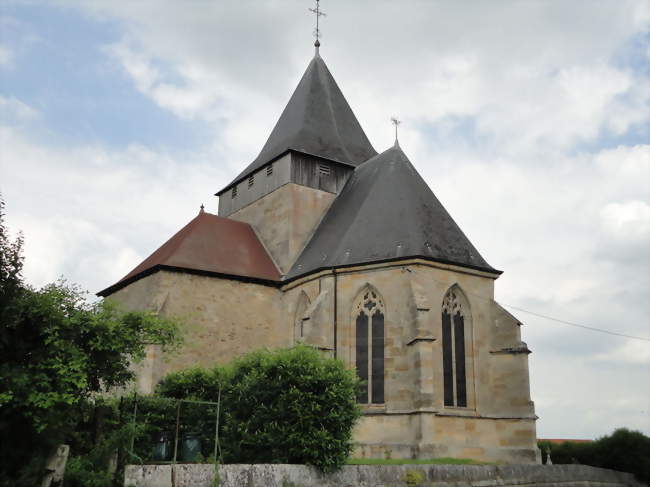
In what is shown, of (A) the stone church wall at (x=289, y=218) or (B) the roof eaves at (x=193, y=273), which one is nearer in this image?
(B) the roof eaves at (x=193, y=273)

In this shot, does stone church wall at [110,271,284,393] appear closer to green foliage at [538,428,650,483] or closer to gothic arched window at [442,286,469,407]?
gothic arched window at [442,286,469,407]

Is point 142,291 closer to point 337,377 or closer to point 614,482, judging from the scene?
point 337,377

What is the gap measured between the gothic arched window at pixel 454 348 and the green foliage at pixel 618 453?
5.33 m

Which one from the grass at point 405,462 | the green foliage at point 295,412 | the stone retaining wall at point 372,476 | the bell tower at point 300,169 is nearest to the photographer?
the stone retaining wall at point 372,476

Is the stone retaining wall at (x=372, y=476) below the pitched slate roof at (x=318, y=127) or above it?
below

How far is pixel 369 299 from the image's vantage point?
21.5m

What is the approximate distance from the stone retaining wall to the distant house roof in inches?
462

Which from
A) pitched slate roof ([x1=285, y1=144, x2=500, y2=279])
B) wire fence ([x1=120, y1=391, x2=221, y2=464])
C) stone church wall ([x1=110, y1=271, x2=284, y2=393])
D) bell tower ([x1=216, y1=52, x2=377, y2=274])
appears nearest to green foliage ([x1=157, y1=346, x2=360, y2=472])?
wire fence ([x1=120, y1=391, x2=221, y2=464])

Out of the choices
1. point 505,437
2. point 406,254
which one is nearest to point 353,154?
point 406,254

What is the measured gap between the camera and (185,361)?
22594mm

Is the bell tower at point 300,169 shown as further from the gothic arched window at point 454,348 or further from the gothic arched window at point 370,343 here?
the gothic arched window at point 454,348

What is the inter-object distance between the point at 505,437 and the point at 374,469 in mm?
8613

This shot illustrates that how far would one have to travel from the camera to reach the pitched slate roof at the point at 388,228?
2177cm

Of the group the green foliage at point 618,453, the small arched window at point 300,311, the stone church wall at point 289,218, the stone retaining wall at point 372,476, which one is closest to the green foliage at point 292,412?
the stone retaining wall at point 372,476
